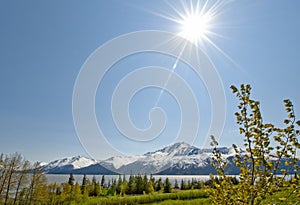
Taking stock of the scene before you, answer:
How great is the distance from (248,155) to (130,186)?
23421 millimetres

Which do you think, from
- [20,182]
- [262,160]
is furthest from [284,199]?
[20,182]

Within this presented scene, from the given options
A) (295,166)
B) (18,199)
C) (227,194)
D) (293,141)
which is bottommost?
(18,199)

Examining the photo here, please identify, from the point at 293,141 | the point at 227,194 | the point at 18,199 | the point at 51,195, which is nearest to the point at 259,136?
the point at 293,141

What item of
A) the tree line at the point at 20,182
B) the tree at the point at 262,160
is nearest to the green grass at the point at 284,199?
the tree at the point at 262,160

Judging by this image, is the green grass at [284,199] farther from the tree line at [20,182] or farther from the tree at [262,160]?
the tree line at [20,182]

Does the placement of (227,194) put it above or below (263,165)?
below

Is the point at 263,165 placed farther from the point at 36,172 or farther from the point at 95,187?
the point at 95,187

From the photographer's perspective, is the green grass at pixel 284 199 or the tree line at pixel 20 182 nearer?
the green grass at pixel 284 199

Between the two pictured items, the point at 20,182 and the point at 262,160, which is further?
the point at 20,182

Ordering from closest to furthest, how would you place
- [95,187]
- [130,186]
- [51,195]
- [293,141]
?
[293,141]
[51,195]
[95,187]
[130,186]

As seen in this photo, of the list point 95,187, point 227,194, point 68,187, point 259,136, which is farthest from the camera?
point 95,187

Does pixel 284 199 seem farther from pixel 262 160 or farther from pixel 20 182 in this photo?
pixel 20 182

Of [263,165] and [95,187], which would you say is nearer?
[263,165]

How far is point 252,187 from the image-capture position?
7.42 ft
